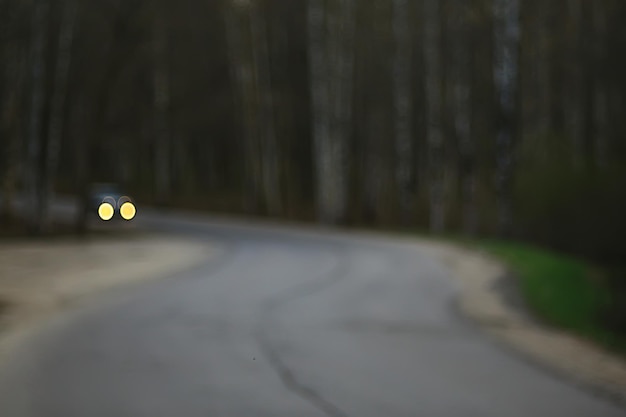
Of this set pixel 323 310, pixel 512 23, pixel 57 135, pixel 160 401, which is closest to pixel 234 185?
pixel 57 135

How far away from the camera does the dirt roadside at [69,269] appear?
1254cm

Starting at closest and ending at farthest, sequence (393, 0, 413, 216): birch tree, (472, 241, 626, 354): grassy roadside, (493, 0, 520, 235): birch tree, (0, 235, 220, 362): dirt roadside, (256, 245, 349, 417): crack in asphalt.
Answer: (256, 245, 349, 417): crack in asphalt < (0, 235, 220, 362): dirt roadside < (472, 241, 626, 354): grassy roadside < (493, 0, 520, 235): birch tree < (393, 0, 413, 216): birch tree

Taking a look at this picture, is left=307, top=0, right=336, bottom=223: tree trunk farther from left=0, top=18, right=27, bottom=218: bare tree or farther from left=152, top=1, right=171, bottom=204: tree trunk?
left=0, top=18, right=27, bottom=218: bare tree

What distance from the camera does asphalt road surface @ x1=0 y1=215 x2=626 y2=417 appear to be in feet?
23.1

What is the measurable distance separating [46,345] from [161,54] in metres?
35.3

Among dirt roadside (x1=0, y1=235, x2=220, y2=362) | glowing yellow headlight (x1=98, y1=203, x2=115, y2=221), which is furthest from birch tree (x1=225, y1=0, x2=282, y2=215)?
glowing yellow headlight (x1=98, y1=203, x2=115, y2=221)

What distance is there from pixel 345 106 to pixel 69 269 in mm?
20044

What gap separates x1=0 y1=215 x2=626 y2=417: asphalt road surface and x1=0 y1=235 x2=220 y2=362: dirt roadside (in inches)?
25.3

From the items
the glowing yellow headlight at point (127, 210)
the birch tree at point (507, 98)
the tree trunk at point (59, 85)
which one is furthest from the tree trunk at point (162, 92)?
the glowing yellow headlight at point (127, 210)

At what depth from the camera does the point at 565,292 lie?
16.9 metres

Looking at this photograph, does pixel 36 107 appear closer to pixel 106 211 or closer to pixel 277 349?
pixel 106 211

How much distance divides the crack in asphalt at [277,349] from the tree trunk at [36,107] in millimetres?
11900

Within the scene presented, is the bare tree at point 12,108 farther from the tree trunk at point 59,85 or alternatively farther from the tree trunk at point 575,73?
the tree trunk at point 575,73

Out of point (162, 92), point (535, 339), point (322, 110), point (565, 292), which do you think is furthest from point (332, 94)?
point (535, 339)
